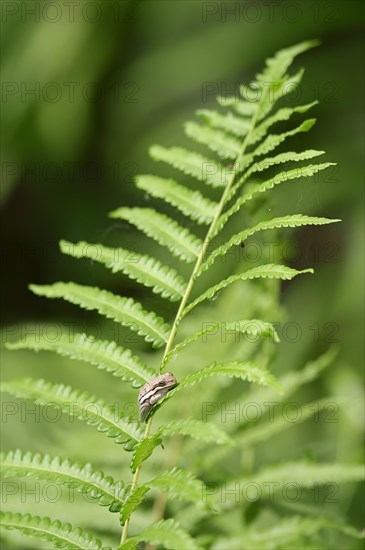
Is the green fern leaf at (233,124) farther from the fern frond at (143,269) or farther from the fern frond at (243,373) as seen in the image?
the fern frond at (243,373)

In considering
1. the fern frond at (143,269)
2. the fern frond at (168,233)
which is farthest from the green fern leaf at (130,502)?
the fern frond at (168,233)

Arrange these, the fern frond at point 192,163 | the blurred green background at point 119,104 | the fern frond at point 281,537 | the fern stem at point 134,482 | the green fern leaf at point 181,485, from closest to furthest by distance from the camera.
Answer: the green fern leaf at point 181,485, the fern stem at point 134,482, the fern frond at point 192,163, the fern frond at point 281,537, the blurred green background at point 119,104

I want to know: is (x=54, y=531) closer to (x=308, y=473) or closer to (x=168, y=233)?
(x=168, y=233)

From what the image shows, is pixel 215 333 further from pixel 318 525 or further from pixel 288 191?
pixel 288 191

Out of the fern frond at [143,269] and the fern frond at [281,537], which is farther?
the fern frond at [281,537]

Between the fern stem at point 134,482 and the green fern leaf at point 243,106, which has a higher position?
the green fern leaf at point 243,106

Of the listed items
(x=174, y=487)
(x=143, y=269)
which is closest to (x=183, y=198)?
(x=143, y=269)

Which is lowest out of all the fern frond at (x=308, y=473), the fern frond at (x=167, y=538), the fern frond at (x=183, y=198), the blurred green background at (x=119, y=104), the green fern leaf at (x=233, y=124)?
the fern frond at (x=167, y=538)

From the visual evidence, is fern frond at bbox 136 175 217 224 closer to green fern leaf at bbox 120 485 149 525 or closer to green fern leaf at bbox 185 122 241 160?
green fern leaf at bbox 185 122 241 160

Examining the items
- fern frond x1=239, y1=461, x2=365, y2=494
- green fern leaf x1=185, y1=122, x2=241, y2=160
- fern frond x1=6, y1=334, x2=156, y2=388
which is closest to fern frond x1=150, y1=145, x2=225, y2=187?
green fern leaf x1=185, y1=122, x2=241, y2=160
